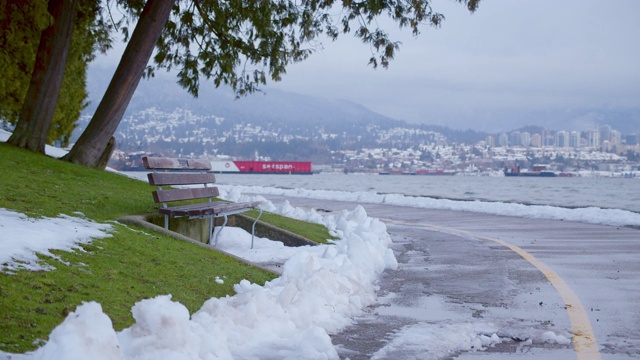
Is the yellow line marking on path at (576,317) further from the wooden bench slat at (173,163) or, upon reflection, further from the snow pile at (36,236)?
the wooden bench slat at (173,163)

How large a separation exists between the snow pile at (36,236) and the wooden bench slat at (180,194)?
1.08 m

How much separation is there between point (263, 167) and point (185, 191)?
14208cm

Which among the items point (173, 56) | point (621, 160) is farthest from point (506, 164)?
point (173, 56)

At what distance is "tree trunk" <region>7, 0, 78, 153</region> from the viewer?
57.7ft

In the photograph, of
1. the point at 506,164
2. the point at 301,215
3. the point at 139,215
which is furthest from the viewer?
the point at 506,164

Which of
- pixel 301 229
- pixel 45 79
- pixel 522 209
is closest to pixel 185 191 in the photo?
pixel 301 229

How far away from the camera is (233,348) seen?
5.66 metres

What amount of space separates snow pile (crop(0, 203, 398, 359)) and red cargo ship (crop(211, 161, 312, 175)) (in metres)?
134

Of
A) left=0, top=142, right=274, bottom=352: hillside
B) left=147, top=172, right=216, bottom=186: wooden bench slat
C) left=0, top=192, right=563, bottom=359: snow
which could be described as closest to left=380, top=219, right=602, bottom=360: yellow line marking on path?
left=0, top=192, right=563, bottom=359: snow

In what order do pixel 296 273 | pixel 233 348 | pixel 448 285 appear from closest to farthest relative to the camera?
pixel 233 348 < pixel 296 273 < pixel 448 285

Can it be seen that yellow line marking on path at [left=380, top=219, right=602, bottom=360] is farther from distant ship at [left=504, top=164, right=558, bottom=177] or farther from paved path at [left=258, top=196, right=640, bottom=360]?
distant ship at [left=504, top=164, right=558, bottom=177]

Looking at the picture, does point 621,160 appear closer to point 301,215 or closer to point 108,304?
point 301,215

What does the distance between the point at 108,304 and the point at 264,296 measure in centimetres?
121

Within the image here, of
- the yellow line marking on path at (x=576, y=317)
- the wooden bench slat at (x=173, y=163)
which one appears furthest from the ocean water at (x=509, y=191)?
the wooden bench slat at (x=173, y=163)
